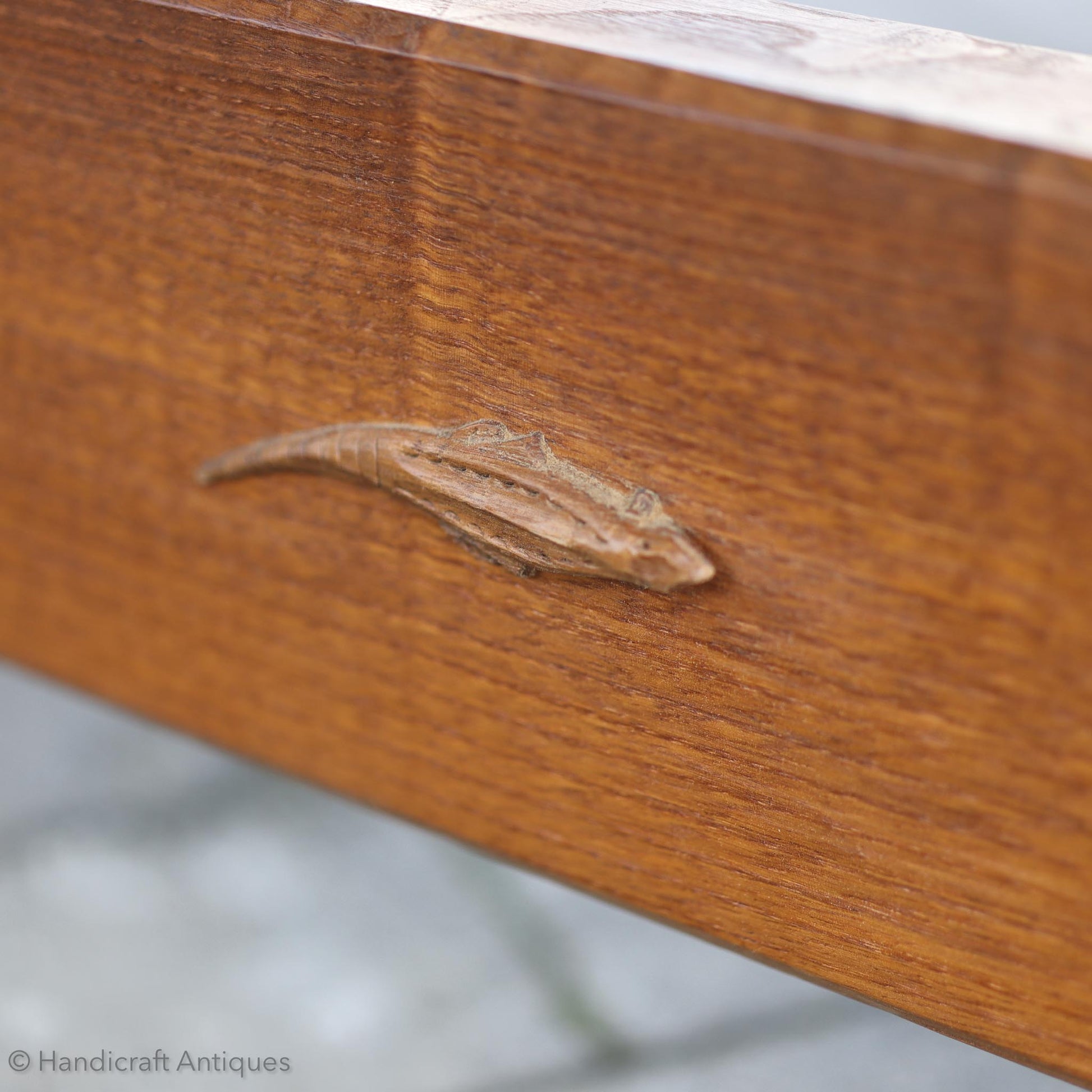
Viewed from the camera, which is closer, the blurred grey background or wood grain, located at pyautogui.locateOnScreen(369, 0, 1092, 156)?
wood grain, located at pyautogui.locateOnScreen(369, 0, 1092, 156)

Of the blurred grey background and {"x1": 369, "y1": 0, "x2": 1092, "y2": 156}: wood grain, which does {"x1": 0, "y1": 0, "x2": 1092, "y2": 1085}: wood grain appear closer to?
{"x1": 369, "y1": 0, "x2": 1092, "y2": 156}: wood grain

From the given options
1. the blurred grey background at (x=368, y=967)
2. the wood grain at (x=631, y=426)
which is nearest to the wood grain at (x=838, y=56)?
the wood grain at (x=631, y=426)

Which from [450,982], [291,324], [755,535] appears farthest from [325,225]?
A: [450,982]

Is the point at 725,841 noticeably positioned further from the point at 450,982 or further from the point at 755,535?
the point at 450,982

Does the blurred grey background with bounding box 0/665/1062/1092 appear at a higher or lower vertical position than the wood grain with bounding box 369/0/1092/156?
lower
